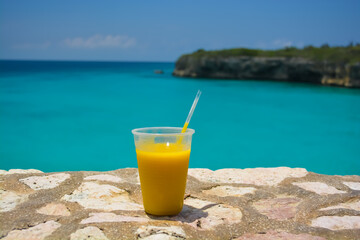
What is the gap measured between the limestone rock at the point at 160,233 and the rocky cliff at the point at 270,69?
28770mm

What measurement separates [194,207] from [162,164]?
63cm

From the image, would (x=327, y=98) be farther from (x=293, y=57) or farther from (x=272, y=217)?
(x=272, y=217)

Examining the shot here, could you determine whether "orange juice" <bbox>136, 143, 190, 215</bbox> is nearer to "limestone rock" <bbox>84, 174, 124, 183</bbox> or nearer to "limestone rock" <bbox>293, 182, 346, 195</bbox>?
"limestone rock" <bbox>84, 174, 124, 183</bbox>

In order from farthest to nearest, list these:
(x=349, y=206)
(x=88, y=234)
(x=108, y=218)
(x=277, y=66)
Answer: (x=277, y=66) → (x=349, y=206) → (x=108, y=218) → (x=88, y=234)

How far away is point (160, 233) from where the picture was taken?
→ 2.13 metres

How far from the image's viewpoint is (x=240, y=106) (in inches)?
745

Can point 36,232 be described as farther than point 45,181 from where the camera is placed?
No

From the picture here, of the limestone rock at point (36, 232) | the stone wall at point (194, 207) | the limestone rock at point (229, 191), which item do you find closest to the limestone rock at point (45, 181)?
the stone wall at point (194, 207)

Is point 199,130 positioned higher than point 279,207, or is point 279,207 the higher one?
point 279,207

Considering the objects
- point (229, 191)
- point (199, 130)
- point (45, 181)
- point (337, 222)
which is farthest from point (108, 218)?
point (199, 130)

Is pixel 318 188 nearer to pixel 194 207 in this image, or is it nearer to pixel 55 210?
pixel 194 207

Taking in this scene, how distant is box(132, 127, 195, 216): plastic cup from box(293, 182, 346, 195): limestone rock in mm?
1434

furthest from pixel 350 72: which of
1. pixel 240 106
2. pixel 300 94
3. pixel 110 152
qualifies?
pixel 110 152

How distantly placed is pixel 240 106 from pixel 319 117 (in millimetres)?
4546
